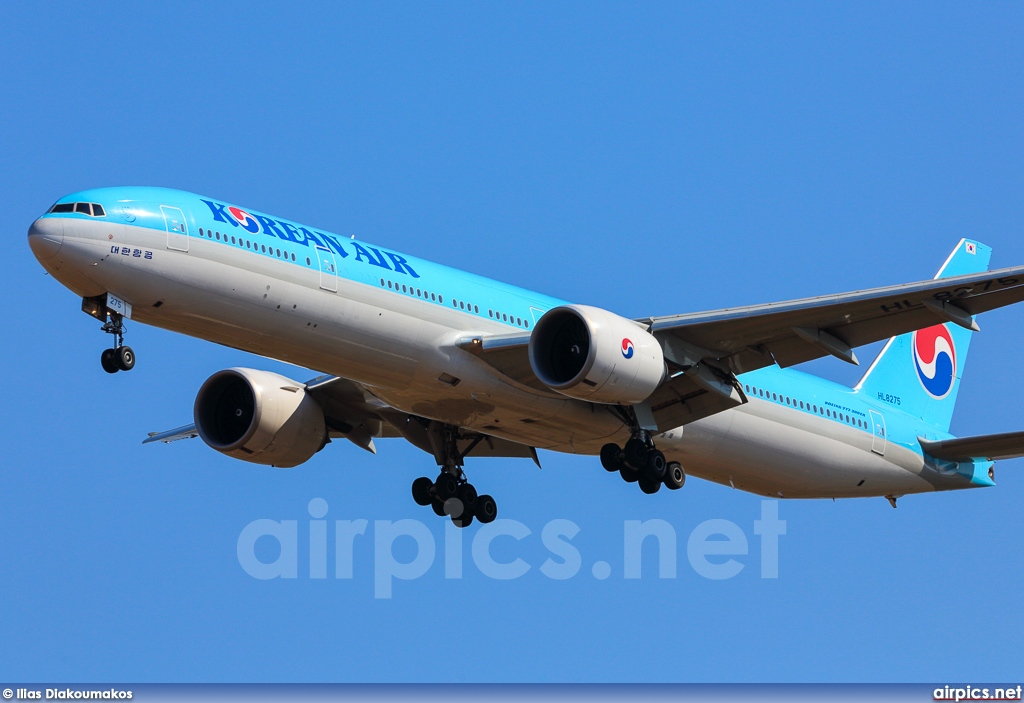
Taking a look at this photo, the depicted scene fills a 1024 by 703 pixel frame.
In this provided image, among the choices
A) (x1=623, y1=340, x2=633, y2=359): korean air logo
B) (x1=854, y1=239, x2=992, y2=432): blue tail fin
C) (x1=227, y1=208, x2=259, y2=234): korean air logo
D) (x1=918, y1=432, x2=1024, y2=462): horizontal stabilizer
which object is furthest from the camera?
(x1=854, y1=239, x2=992, y2=432): blue tail fin

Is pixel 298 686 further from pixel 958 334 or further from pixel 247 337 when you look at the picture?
pixel 958 334

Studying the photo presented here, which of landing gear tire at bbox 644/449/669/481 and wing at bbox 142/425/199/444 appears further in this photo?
wing at bbox 142/425/199/444

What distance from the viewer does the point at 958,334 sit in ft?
140

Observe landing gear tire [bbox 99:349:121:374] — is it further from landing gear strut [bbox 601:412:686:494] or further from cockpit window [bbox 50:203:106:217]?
landing gear strut [bbox 601:412:686:494]

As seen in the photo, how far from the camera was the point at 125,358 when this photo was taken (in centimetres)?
2595

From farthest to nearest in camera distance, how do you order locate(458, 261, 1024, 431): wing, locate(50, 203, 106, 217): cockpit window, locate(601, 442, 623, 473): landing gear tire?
locate(601, 442, 623, 473): landing gear tire, locate(458, 261, 1024, 431): wing, locate(50, 203, 106, 217): cockpit window

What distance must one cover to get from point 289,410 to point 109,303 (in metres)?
7.81

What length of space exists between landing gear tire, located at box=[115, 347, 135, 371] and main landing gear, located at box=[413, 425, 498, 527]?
937cm

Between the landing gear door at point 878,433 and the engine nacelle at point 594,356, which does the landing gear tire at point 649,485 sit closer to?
the engine nacelle at point 594,356

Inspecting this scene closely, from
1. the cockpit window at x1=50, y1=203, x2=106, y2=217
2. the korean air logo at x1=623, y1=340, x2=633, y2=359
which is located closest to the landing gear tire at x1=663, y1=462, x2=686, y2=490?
the korean air logo at x1=623, y1=340, x2=633, y2=359

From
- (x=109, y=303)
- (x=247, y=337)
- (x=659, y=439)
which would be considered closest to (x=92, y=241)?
(x=109, y=303)

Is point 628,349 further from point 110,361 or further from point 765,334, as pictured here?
point 110,361

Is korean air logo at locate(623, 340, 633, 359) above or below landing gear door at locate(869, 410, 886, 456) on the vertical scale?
below

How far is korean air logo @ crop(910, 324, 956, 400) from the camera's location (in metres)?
40.0
